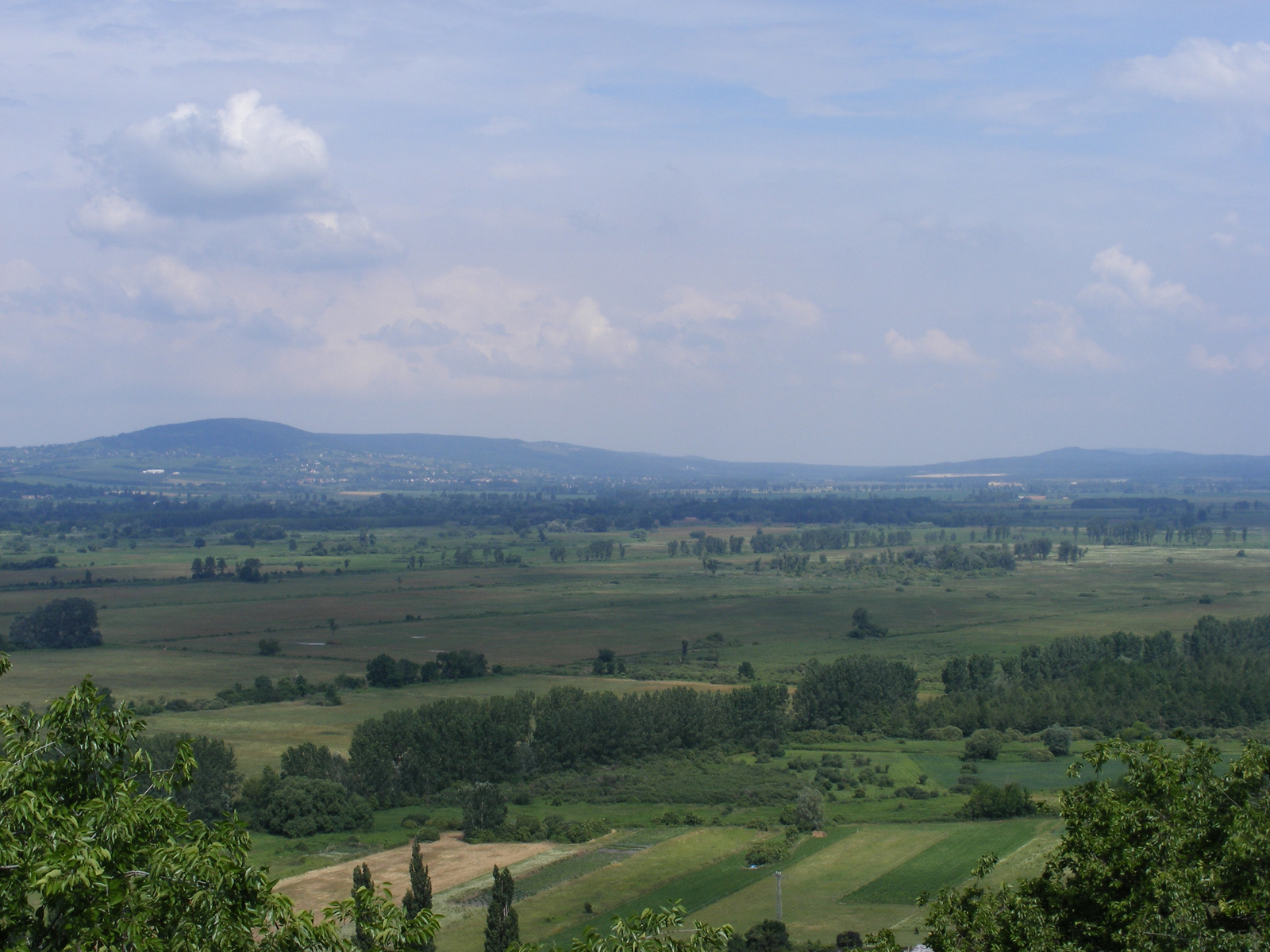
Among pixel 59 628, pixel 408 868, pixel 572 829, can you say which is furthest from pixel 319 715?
pixel 59 628

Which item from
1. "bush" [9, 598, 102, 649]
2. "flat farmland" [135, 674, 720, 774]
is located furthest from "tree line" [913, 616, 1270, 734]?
"bush" [9, 598, 102, 649]

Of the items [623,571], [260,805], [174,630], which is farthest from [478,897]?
[623,571]

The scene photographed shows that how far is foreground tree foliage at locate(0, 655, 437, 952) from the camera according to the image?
9.29 meters

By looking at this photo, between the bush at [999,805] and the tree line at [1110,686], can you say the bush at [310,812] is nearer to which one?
the bush at [999,805]

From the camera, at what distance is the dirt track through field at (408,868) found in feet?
123

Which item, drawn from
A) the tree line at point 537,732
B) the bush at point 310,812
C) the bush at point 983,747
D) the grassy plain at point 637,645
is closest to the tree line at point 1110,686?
the grassy plain at point 637,645

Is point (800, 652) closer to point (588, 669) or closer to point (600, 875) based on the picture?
point (588, 669)

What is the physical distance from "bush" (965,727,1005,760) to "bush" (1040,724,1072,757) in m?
2.66

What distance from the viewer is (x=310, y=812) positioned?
4703 cm

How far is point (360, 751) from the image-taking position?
53.3 m

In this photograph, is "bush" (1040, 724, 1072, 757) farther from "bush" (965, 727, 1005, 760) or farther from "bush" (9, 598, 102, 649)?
"bush" (9, 598, 102, 649)

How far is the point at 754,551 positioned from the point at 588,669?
4188 inches

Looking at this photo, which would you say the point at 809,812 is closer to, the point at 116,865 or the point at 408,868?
the point at 408,868

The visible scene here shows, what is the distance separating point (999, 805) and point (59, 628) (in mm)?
78123
